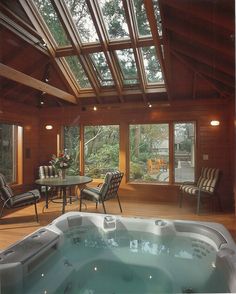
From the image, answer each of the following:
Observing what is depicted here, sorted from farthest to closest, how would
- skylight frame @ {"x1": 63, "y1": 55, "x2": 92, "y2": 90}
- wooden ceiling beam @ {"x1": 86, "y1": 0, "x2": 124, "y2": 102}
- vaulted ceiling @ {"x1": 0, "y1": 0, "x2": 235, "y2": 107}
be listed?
skylight frame @ {"x1": 63, "y1": 55, "x2": 92, "y2": 90}
wooden ceiling beam @ {"x1": 86, "y1": 0, "x2": 124, "y2": 102}
vaulted ceiling @ {"x1": 0, "y1": 0, "x2": 235, "y2": 107}

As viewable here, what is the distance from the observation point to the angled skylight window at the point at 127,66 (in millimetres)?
4824

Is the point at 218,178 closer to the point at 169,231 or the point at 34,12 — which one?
the point at 169,231

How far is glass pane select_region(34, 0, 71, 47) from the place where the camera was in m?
4.05

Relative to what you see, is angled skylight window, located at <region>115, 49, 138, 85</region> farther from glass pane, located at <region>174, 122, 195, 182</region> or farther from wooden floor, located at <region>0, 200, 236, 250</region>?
wooden floor, located at <region>0, 200, 236, 250</region>

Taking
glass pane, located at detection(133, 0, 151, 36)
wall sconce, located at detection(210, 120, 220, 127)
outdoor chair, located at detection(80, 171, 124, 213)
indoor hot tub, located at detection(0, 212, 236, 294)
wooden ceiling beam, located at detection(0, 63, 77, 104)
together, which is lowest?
indoor hot tub, located at detection(0, 212, 236, 294)

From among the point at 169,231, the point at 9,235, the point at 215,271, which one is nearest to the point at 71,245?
the point at 9,235

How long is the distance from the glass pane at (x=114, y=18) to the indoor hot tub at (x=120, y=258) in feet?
10.2

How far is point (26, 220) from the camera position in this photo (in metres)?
4.30

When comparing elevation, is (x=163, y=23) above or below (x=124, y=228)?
above

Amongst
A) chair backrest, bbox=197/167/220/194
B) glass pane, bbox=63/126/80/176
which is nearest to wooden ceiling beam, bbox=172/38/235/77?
chair backrest, bbox=197/167/220/194

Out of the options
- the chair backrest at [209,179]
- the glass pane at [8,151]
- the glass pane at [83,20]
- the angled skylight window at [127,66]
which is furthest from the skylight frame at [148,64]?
the glass pane at [8,151]

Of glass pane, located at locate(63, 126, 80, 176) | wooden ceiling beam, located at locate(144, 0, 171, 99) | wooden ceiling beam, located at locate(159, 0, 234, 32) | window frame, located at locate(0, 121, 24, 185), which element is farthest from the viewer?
glass pane, located at locate(63, 126, 80, 176)

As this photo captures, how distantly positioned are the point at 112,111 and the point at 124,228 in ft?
11.2

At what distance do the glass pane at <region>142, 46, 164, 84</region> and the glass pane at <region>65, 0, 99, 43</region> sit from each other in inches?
38.9
